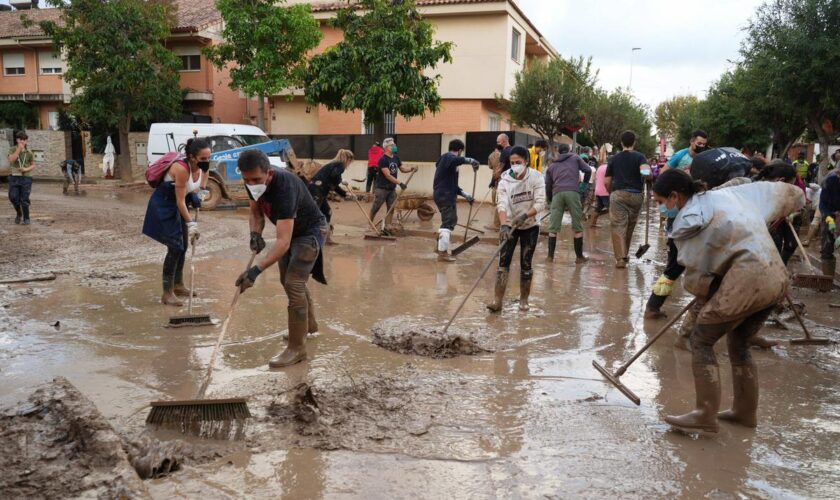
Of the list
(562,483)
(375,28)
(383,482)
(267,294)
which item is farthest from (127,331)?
(375,28)

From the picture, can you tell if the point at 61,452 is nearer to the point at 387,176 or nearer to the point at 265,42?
the point at 387,176

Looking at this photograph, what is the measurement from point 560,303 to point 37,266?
22.0 ft

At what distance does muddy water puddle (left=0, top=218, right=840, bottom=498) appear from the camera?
317 cm

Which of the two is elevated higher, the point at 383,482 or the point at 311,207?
the point at 311,207

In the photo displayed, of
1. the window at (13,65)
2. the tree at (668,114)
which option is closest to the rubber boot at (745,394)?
the window at (13,65)

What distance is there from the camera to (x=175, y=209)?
6.37 m

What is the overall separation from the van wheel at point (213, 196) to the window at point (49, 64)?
19.1 m

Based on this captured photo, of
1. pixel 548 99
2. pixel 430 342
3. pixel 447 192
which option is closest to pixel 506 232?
pixel 430 342

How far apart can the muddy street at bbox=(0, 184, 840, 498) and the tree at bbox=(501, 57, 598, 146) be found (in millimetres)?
15345

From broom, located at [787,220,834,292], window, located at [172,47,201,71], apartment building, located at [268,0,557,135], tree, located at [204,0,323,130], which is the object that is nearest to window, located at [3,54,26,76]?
window, located at [172,47,201,71]

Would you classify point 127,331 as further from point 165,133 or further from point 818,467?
point 165,133

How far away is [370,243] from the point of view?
1102 centimetres

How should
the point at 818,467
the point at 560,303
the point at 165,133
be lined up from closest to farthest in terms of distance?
1. the point at 818,467
2. the point at 560,303
3. the point at 165,133

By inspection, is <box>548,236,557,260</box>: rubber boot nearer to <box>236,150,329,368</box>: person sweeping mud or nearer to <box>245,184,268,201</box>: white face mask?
<box>236,150,329,368</box>: person sweeping mud
